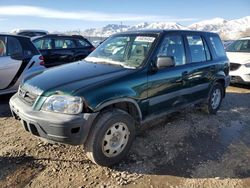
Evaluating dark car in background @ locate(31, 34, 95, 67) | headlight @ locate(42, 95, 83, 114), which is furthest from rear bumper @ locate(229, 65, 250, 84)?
headlight @ locate(42, 95, 83, 114)

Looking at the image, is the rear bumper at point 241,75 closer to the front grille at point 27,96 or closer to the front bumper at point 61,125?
the front bumper at point 61,125

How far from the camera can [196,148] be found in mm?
4449

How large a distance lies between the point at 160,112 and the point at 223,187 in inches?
58.8

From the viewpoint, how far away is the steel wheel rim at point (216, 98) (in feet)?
19.8

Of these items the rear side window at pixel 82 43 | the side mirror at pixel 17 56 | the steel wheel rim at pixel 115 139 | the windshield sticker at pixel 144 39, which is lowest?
the steel wheel rim at pixel 115 139

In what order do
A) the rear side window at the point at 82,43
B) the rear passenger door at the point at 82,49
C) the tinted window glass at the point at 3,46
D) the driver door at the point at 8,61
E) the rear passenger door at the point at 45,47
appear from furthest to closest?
the rear side window at the point at 82,43 < the rear passenger door at the point at 82,49 < the rear passenger door at the point at 45,47 < the tinted window glass at the point at 3,46 < the driver door at the point at 8,61

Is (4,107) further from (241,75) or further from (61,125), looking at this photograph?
(241,75)

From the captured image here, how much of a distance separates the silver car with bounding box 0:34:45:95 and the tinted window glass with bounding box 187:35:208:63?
10.8 feet

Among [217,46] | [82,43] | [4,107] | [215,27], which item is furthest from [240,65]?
[215,27]

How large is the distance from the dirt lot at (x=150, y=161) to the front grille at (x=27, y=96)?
81 cm

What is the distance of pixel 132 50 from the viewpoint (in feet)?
14.8

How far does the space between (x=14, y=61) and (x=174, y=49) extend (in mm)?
3547

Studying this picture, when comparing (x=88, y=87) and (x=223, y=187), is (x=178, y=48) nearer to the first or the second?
(x=88, y=87)

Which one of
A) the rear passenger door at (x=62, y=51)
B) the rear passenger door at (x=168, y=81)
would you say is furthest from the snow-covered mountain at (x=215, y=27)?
the rear passenger door at (x=168, y=81)
